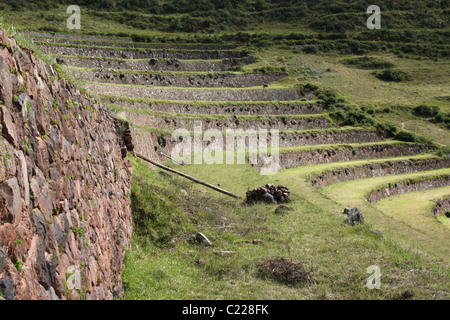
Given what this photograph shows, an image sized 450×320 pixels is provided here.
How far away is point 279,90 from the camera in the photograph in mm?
46906

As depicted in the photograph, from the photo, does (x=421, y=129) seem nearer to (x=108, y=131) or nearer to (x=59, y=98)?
(x=108, y=131)

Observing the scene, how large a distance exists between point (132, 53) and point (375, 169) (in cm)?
2861

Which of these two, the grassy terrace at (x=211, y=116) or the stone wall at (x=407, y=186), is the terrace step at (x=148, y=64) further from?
the stone wall at (x=407, y=186)

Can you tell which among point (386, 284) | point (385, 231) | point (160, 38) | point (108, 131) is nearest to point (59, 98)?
point (108, 131)

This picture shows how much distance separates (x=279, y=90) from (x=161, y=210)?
120 feet

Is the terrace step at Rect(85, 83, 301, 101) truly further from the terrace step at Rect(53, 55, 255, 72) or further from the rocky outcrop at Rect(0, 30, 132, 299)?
the rocky outcrop at Rect(0, 30, 132, 299)

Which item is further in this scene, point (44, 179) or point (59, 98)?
point (59, 98)

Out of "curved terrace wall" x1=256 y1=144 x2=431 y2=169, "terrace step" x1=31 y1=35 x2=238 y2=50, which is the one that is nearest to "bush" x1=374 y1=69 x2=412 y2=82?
"terrace step" x1=31 y1=35 x2=238 y2=50

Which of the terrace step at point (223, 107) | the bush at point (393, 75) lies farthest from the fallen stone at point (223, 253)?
the bush at point (393, 75)

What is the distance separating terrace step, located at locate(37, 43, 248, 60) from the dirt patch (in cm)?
2753

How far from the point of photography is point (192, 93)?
37531mm
